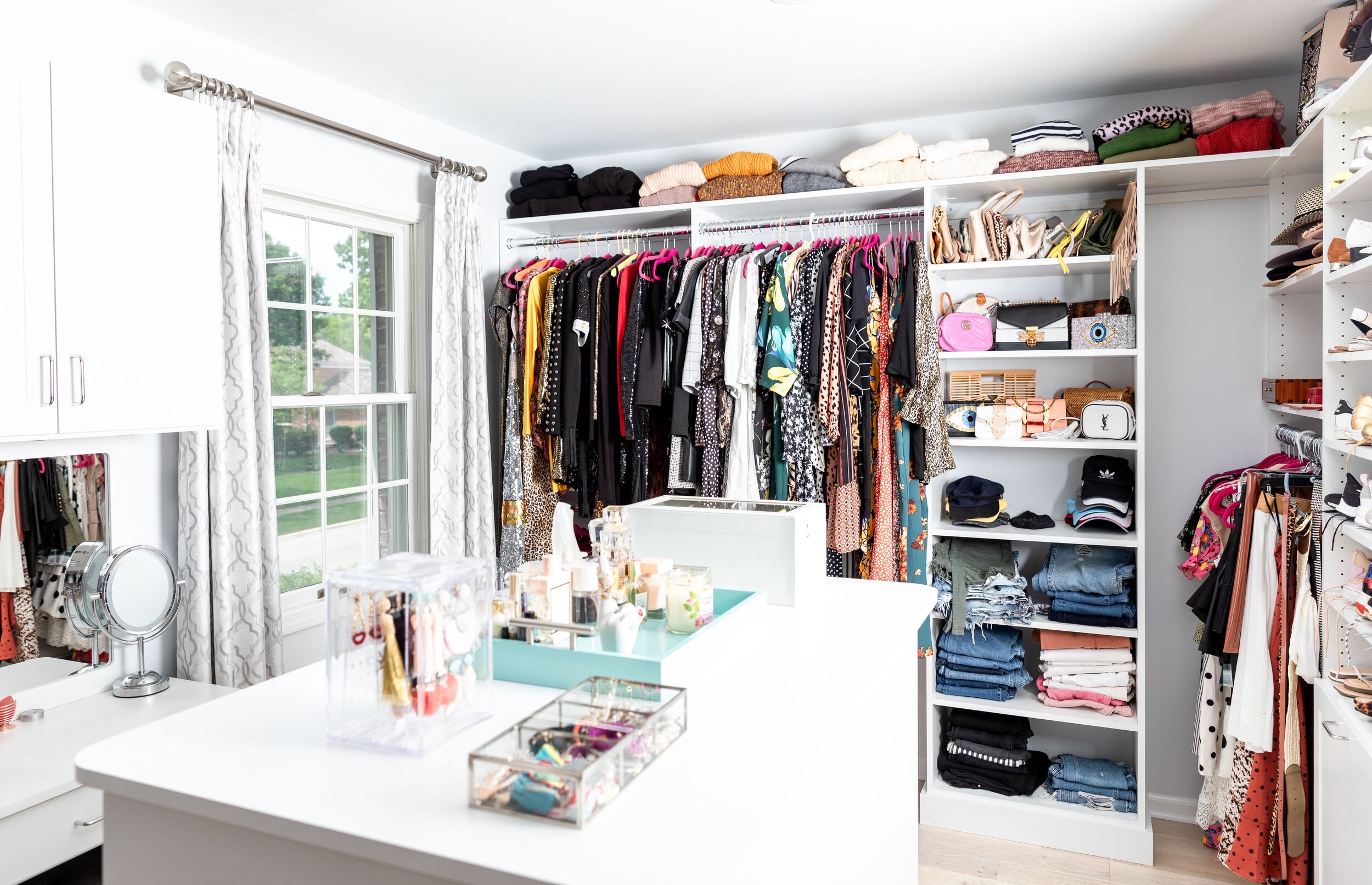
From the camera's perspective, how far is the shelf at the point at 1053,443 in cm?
293

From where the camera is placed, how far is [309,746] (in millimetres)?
1182

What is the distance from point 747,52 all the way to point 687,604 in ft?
6.26

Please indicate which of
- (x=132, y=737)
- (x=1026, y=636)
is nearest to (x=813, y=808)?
(x=132, y=737)

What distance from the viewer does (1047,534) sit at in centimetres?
303

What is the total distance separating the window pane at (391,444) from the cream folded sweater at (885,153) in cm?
192

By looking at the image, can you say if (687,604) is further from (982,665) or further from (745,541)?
(982,665)

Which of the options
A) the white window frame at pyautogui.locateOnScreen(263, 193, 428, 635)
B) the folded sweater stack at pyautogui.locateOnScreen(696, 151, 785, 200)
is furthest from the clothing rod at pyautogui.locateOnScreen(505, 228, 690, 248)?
the white window frame at pyautogui.locateOnScreen(263, 193, 428, 635)

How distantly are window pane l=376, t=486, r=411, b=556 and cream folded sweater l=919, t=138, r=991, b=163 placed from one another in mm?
2286

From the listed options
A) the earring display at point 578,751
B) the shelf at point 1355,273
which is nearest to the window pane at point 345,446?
the earring display at point 578,751

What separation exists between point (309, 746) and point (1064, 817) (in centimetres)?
270

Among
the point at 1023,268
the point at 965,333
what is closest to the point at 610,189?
the point at 965,333

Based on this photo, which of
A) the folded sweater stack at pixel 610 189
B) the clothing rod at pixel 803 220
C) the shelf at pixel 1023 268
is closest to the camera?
the shelf at pixel 1023 268

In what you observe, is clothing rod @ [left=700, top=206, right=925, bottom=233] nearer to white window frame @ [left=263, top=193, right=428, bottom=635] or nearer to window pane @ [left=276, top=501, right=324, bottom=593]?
white window frame @ [left=263, top=193, right=428, bottom=635]

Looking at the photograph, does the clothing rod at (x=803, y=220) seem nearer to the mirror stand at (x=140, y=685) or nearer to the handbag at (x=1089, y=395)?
the handbag at (x=1089, y=395)
